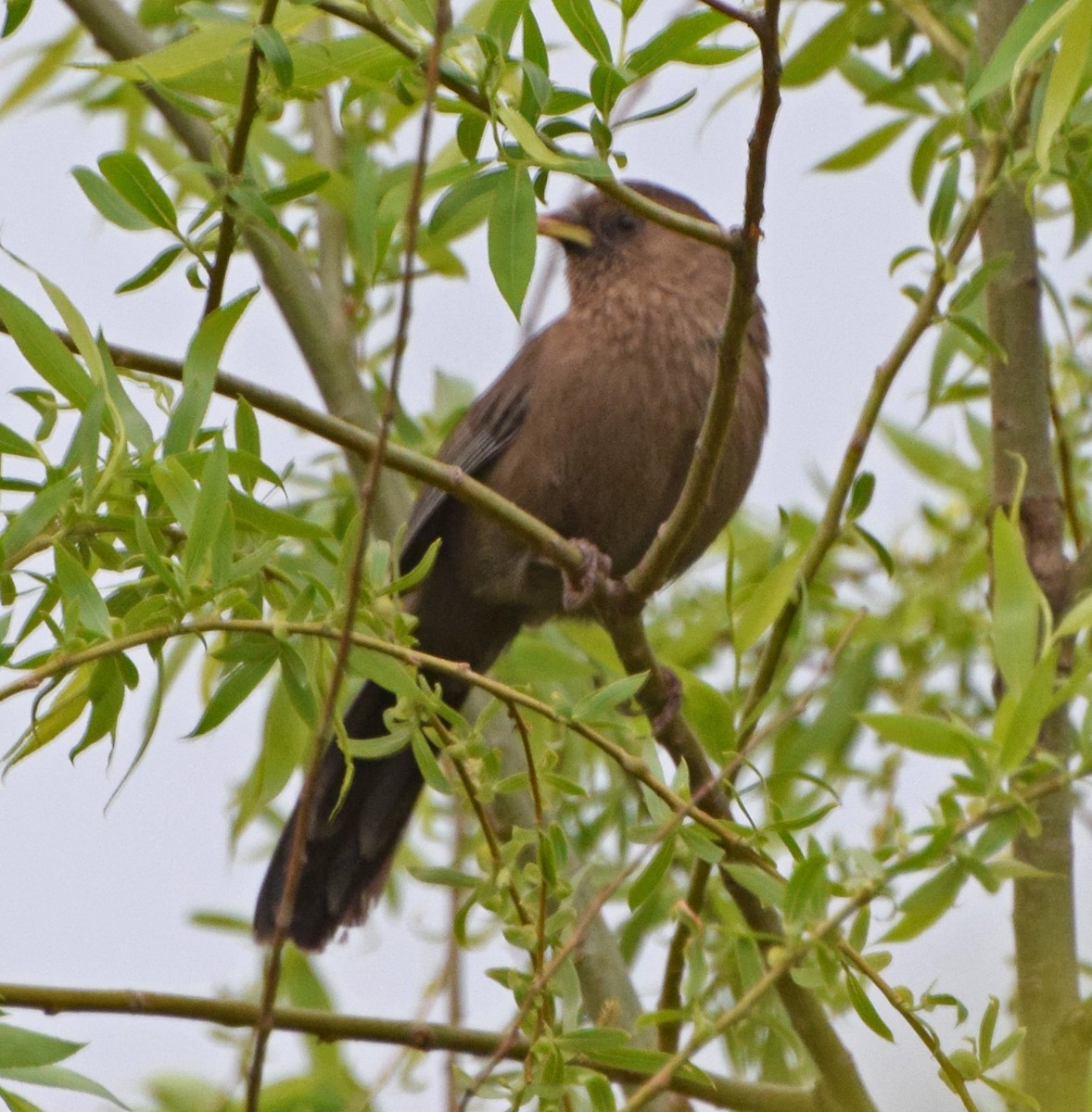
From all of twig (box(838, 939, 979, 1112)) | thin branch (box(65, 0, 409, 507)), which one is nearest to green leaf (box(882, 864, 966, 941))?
twig (box(838, 939, 979, 1112))

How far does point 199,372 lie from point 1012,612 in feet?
3.63

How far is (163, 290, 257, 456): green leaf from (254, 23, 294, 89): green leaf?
10.9 inches

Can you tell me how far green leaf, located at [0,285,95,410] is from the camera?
2.23m

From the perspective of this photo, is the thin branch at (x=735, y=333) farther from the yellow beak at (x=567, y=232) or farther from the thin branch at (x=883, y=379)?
the yellow beak at (x=567, y=232)

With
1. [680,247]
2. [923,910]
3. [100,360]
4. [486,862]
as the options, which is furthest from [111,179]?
[680,247]

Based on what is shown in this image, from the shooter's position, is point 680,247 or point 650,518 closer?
point 650,518

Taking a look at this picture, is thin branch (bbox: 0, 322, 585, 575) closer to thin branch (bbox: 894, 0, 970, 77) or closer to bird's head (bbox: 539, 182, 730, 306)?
thin branch (bbox: 894, 0, 970, 77)

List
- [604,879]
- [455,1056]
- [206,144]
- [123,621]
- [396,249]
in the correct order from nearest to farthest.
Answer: [123,621] → [455,1056] → [604,879] → [396,249] → [206,144]

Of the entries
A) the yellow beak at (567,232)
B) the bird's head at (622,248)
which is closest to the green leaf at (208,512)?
the bird's head at (622,248)

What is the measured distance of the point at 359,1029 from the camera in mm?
2510

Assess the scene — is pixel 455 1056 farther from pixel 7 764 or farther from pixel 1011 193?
pixel 1011 193

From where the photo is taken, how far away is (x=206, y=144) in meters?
4.23

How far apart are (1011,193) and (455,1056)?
2072 mm

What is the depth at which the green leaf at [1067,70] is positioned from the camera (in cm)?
203
